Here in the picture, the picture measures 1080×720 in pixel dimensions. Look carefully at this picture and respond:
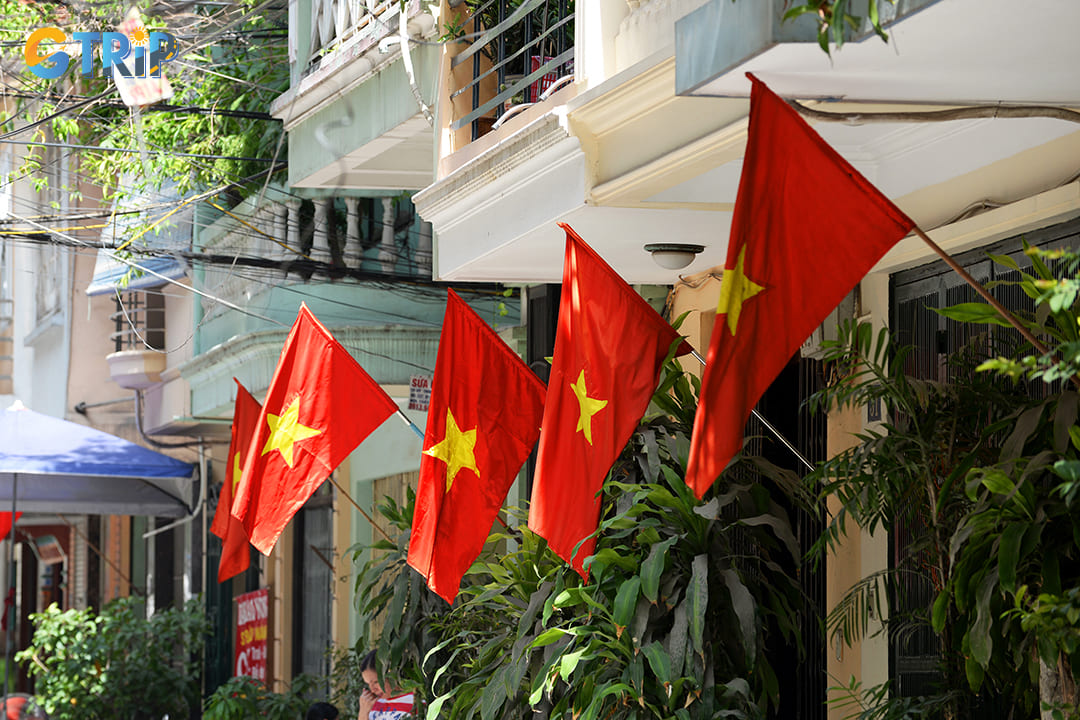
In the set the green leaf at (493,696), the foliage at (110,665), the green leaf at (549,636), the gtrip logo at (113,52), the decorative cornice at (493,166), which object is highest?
the gtrip logo at (113,52)

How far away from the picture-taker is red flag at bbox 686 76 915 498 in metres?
4.31

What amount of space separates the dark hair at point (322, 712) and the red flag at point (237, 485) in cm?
99

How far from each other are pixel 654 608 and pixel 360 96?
5.08m

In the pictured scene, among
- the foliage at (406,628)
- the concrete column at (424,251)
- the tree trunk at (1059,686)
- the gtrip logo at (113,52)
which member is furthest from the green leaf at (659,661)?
the gtrip logo at (113,52)

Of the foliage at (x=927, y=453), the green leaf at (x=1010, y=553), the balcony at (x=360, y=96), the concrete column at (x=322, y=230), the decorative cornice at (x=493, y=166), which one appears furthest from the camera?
the concrete column at (x=322, y=230)

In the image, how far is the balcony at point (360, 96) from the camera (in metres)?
8.97

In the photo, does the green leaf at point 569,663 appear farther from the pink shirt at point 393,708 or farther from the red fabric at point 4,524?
the red fabric at point 4,524

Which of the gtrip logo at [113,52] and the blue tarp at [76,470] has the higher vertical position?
the gtrip logo at [113,52]

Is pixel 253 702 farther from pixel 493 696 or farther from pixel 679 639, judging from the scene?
pixel 679 639

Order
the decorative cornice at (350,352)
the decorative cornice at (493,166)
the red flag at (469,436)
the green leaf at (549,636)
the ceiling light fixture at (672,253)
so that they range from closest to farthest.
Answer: the green leaf at (549,636), the decorative cornice at (493,166), the red flag at (469,436), the ceiling light fixture at (672,253), the decorative cornice at (350,352)

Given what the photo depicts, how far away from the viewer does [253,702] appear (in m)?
→ 11.6

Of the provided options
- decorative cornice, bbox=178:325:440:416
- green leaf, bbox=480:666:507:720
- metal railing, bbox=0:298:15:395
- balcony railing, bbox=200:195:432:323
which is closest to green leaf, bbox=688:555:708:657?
green leaf, bbox=480:666:507:720

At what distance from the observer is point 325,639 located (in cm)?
1410

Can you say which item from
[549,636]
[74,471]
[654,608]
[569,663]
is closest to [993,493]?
[654,608]
